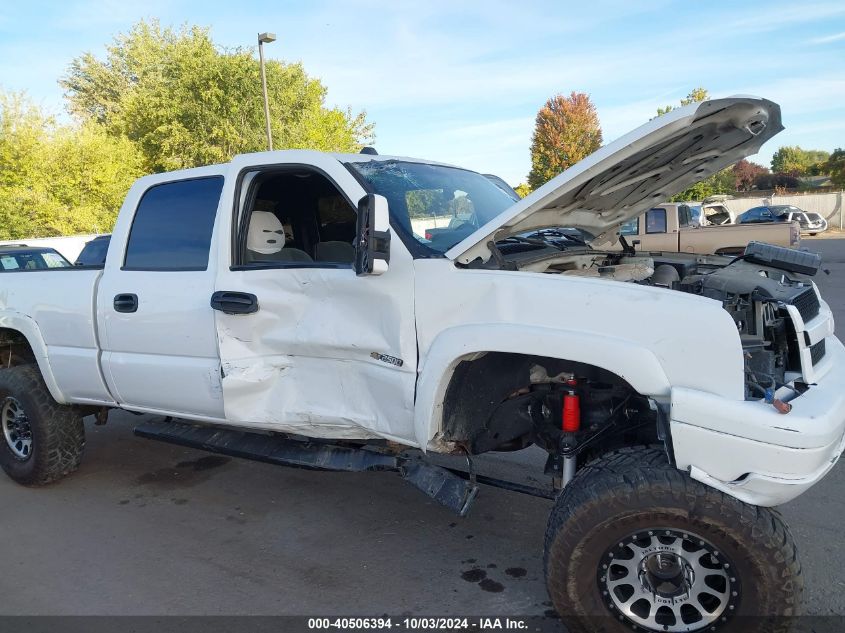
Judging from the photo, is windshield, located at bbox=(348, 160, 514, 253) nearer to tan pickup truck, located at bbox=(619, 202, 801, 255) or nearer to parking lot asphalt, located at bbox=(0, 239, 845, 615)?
parking lot asphalt, located at bbox=(0, 239, 845, 615)

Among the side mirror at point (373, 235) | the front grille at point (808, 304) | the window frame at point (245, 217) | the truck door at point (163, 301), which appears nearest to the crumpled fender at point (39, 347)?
the truck door at point (163, 301)

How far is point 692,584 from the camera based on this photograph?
2.49 meters

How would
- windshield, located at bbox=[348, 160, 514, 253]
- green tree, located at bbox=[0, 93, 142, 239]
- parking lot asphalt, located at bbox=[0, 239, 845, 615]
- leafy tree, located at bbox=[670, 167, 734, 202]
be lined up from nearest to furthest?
parking lot asphalt, located at bbox=[0, 239, 845, 615] → windshield, located at bbox=[348, 160, 514, 253] → green tree, located at bbox=[0, 93, 142, 239] → leafy tree, located at bbox=[670, 167, 734, 202]

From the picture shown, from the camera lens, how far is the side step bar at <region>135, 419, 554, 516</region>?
126 inches

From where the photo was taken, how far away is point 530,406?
3.19m

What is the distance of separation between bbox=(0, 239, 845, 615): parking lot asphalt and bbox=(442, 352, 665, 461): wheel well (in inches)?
29.6

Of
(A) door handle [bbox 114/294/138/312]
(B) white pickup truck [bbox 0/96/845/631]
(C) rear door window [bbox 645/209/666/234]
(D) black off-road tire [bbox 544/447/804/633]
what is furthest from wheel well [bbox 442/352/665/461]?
(C) rear door window [bbox 645/209/666/234]

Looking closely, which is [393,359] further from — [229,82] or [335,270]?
[229,82]

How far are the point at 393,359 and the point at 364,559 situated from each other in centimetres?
125

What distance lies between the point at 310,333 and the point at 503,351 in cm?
112

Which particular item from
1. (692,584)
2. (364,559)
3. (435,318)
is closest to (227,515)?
(364,559)

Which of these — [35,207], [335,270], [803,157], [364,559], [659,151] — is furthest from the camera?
[803,157]

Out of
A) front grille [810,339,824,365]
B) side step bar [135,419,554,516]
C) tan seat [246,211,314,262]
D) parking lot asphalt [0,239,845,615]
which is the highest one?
tan seat [246,211,314,262]

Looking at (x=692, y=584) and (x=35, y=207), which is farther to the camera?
(x=35, y=207)
